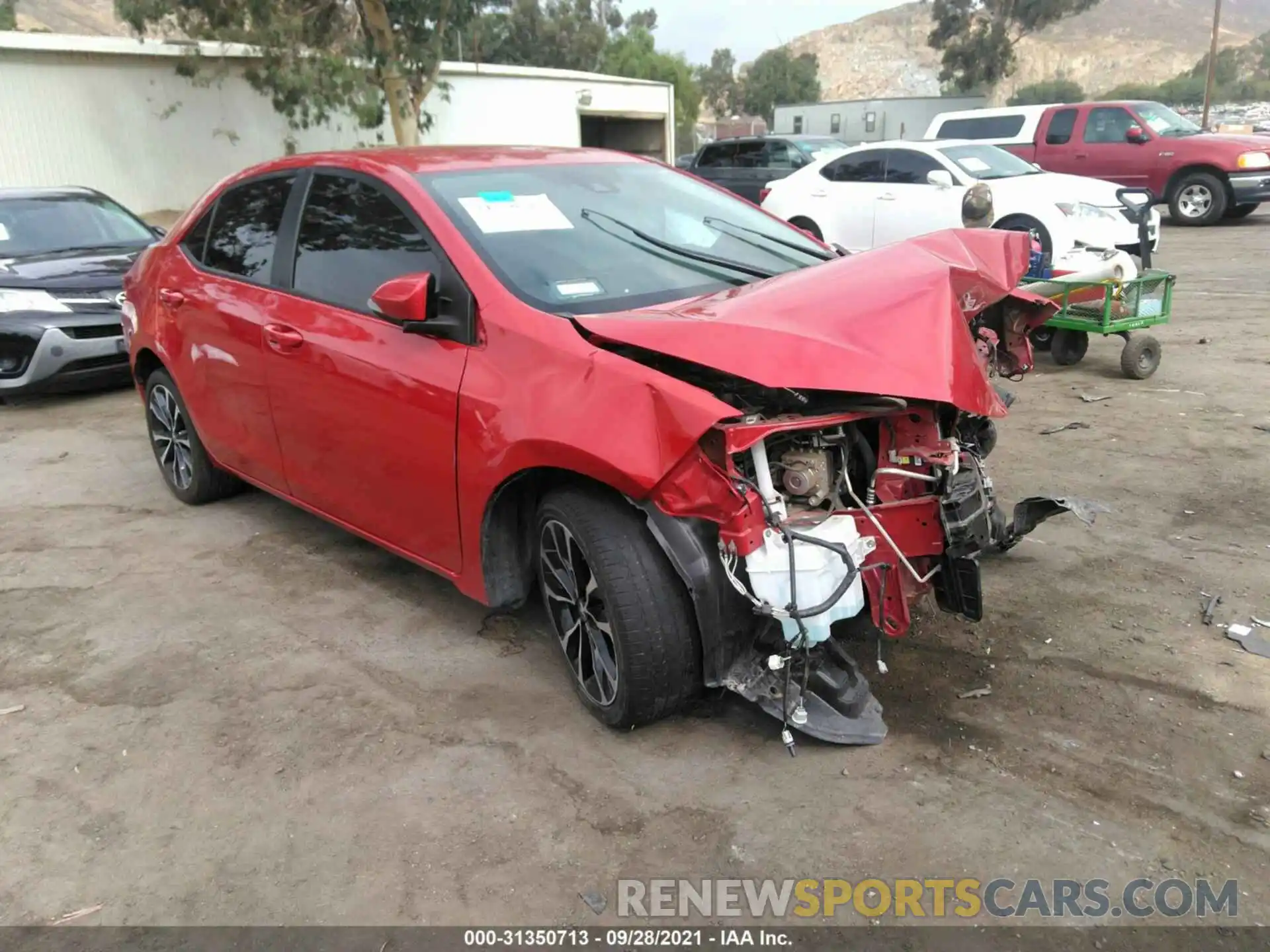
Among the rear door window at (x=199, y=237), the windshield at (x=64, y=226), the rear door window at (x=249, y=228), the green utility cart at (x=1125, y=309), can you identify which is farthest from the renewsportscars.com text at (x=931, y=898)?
the windshield at (x=64, y=226)

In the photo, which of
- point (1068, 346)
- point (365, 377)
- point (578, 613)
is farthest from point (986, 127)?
point (578, 613)

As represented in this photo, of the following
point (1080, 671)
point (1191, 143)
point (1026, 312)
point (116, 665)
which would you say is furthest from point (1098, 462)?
point (1191, 143)

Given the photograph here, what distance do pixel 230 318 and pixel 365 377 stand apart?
1.19 m

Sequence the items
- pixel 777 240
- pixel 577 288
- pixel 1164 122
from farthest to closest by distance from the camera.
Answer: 1. pixel 1164 122
2. pixel 777 240
3. pixel 577 288

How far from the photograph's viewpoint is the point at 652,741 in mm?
3109

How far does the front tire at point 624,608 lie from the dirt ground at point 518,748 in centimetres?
19

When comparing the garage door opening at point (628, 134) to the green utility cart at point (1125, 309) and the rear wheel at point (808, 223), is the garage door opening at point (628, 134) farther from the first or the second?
the green utility cart at point (1125, 309)

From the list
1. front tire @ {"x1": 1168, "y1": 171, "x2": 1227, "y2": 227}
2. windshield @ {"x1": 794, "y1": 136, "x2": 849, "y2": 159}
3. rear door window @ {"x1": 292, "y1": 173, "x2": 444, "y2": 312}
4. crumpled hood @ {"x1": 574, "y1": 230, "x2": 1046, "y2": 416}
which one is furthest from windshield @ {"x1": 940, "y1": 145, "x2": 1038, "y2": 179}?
rear door window @ {"x1": 292, "y1": 173, "x2": 444, "y2": 312}

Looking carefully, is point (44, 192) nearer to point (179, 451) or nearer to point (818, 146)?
point (179, 451)

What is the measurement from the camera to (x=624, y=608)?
9.38 feet

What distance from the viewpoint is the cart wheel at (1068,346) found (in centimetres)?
760

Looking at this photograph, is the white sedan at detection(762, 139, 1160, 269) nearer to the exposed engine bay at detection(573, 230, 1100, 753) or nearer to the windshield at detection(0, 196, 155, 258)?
the windshield at detection(0, 196, 155, 258)

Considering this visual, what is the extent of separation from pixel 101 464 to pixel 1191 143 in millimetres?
15637

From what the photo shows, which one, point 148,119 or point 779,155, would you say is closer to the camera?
point 779,155
